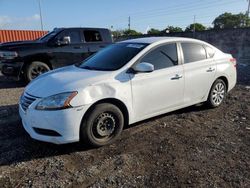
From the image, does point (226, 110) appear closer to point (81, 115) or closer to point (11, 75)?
point (81, 115)

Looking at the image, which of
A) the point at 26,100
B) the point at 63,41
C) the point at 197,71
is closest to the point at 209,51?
the point at 197,71

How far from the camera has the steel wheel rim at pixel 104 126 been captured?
396 centimetres

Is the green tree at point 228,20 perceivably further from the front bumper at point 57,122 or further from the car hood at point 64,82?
the front bumper at point 57,122

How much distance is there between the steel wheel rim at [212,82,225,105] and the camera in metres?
5.80

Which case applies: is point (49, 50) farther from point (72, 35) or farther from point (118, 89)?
point (118, 89)

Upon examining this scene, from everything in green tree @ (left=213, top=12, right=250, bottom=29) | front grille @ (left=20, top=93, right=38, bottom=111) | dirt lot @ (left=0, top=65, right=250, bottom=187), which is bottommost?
dirt lot @ (left=0, top=65, right=250, bottom=187)

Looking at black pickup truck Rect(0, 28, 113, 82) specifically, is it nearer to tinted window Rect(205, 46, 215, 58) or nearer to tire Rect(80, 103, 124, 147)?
tinted window Rect(205, 46, 215, 58)

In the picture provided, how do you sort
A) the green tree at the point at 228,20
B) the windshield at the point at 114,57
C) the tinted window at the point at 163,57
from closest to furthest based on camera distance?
the windshield at the point at 114,57, the tinted window at the point at 163,57, the green tree at the point at 228,20

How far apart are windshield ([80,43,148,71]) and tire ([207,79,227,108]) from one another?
200 cm

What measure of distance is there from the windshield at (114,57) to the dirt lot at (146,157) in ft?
3.91

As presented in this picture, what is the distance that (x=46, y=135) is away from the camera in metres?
3.74

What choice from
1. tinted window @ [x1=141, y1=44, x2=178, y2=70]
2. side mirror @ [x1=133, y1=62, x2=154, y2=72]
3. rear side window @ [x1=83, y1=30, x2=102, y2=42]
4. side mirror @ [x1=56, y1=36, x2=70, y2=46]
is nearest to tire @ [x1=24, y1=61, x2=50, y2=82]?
side mirror @ [x1=56, y1=36, x2=70, y2=46]

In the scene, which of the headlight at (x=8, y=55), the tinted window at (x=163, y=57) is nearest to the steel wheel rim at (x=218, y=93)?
the tinted window at (x=163, y=57)

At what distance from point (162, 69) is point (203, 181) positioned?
7.01 ft
